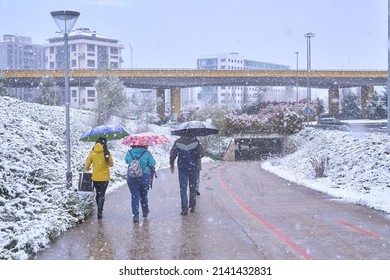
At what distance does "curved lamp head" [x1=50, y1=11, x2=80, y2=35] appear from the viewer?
12.5 m

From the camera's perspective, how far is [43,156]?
1791cm

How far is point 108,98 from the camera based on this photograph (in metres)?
35.8

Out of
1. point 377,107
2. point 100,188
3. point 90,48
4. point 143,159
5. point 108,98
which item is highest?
point 90,48

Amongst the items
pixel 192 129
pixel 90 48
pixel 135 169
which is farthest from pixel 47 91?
pixel 135 169

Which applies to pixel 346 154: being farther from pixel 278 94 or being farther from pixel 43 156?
pixel 278 94

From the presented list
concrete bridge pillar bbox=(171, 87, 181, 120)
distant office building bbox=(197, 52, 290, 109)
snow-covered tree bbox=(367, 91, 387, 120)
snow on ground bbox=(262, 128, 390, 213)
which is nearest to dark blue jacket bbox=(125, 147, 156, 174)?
snow on ground bbox=(262, 128, 390, 213)

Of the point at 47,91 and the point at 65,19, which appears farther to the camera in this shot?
the point at 47,91

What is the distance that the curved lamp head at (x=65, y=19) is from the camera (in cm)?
1250

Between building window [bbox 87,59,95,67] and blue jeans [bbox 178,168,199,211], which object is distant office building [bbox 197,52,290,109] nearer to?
building window [bbox 87,59,95,67]

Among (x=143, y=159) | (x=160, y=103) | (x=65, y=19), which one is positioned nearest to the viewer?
(x=143, y=159)

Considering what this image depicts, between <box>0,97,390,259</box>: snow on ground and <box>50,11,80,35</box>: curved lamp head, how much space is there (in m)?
3.47

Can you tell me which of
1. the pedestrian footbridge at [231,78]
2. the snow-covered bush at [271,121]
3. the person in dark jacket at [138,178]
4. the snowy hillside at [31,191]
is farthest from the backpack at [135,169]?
the pedestrian footbridge at [231,78]

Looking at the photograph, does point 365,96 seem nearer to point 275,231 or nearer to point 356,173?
point 356,173

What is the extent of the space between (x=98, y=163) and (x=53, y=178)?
3.34 meters
